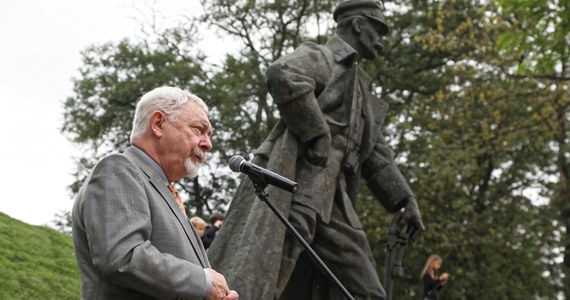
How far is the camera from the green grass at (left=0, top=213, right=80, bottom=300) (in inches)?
494

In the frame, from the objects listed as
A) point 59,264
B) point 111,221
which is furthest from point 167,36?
point 111,221

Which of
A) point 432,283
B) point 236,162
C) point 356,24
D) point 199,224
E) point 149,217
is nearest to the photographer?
point 149,217

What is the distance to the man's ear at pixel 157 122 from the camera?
3705 millimetres

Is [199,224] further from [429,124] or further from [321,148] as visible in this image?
[429,124]

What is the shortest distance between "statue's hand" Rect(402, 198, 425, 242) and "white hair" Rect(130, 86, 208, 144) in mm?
5434

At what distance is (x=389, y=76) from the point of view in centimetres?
2612

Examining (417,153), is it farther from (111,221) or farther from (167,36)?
(111,221)

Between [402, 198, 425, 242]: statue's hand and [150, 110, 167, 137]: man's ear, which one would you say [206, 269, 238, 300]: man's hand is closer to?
[150, 110, 167, 137]: man's ear

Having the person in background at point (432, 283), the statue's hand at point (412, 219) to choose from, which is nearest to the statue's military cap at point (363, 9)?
the statue's hand at point (412, 219)

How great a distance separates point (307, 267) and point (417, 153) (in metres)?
16.9

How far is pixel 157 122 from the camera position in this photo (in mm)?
3713

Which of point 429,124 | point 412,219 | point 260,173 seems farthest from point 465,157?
point 260,173

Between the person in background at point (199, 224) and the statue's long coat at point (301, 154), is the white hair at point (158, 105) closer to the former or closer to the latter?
the statue's long coat at point (301, 154)

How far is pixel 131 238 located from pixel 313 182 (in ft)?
15.7
